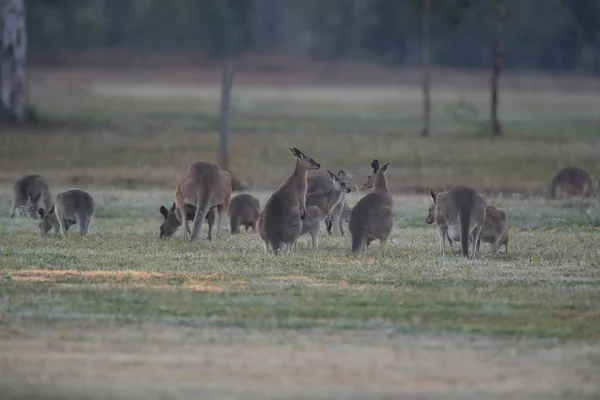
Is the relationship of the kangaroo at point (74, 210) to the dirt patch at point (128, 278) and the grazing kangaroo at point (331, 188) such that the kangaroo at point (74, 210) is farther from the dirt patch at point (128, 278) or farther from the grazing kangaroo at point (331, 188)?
the dirt patch at point (128, 278)

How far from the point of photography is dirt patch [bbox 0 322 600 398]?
31.8 ft

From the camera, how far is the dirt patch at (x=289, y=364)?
9.69 meters

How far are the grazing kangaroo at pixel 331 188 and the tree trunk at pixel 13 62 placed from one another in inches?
850

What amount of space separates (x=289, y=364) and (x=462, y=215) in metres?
6.13

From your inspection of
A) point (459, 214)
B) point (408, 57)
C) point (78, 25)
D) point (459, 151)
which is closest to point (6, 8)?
point (459, 151)

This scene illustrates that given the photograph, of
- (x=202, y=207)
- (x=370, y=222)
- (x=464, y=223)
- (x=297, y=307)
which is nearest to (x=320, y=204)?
(x=202, y=207)

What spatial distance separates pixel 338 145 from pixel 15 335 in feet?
84.5

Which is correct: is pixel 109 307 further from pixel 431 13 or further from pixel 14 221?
pixel 431 13

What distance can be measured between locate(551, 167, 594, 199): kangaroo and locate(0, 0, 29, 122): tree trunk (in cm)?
1897

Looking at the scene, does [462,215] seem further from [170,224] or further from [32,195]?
[32,195]

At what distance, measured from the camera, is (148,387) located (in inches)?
380

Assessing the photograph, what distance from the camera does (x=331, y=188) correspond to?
19047mm

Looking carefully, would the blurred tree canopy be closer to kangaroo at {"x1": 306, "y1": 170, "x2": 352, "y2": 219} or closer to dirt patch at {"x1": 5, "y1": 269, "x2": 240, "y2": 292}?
kangaroo at {"x1": 306, "y1": 170, "x2": 352, "y2": 219}

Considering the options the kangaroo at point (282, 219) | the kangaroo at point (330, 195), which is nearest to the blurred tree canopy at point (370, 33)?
the kangaroo at point (330, 195)
